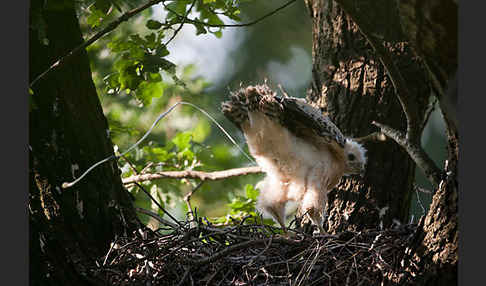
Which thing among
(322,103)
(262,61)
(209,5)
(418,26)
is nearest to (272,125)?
(322,103)

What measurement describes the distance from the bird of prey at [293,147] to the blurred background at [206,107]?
9.4 inches

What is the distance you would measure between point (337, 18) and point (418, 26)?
2.16m

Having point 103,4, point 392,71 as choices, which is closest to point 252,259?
point 392,71

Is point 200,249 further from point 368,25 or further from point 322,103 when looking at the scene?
point 322,103

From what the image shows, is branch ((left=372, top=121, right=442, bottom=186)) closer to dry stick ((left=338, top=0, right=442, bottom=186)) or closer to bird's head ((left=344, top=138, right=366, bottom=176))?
dry stick ((left=338, top=0, right=442, bottom=186))

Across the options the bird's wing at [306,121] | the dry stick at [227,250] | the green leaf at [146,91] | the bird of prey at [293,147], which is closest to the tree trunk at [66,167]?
the green leaf at [146,91]

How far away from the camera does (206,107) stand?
6.92 m

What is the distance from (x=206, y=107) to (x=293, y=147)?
3.63 metres

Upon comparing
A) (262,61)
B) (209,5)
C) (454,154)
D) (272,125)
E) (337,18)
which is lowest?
(454,154)

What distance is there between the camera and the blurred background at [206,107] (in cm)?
434

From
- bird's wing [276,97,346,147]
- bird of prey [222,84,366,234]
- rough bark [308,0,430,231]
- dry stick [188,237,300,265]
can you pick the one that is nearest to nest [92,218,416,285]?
dry stick [188,237,300,265]

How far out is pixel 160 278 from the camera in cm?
240

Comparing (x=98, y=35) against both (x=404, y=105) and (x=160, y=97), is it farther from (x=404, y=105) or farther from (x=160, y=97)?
(x=160, y=97)

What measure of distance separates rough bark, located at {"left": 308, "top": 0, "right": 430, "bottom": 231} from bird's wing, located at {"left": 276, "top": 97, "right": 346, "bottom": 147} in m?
0.35
